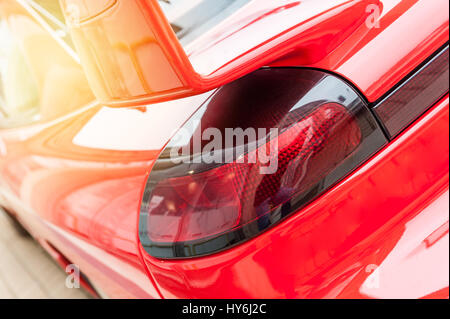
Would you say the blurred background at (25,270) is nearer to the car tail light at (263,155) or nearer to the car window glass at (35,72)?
the car window glass at (35,72)

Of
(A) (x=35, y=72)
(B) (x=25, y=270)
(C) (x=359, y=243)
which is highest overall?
(A) (x=35, y=72)

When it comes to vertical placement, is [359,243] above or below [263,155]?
below

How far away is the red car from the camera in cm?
86

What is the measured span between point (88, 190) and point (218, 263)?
57cm

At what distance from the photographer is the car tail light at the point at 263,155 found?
866mm

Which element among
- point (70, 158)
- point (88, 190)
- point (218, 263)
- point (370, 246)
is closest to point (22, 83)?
point (70, 158)

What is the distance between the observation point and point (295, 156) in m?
0.86

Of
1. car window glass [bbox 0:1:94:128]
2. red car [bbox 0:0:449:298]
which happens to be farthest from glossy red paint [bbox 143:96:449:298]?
car window glass [bbox 0:1:94:128]

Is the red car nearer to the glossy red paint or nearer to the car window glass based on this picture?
the glossy red paint

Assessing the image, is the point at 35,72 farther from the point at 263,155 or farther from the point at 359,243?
the point at 359,243

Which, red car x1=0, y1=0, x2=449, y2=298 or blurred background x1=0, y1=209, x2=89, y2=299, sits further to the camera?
blurred background x1=0, y1=209, x2=89, y2=299

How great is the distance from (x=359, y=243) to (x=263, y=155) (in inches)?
14.8

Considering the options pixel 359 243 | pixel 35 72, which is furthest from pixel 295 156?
pixel 35 72

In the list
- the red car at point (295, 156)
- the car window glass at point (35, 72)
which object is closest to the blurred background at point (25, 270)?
the car window glass at point (35, 72)
